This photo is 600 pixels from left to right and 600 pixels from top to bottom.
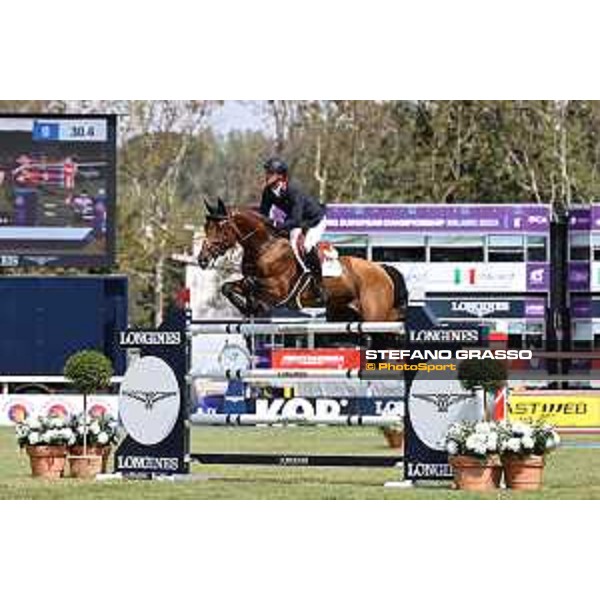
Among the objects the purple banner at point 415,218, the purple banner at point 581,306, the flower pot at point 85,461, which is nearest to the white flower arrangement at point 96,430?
the flower pot at point 85,461

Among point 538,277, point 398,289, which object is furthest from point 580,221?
point 398,289

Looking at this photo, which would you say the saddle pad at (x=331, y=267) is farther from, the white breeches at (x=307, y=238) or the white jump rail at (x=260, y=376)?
the white jump rail at (x=260, y=376)

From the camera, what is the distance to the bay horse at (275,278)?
13266 millimetres

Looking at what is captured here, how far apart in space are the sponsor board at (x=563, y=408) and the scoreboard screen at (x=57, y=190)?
5940 mm

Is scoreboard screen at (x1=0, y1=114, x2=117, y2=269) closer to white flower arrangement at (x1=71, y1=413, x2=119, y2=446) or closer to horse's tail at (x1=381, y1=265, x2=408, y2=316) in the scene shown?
horse's tail at (x1=381, y1=265, x2=408, y2=316)

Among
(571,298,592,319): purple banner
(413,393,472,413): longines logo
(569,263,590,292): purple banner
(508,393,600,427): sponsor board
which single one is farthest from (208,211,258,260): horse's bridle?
(571,298,592,319): purple banner

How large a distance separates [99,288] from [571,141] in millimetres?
14831

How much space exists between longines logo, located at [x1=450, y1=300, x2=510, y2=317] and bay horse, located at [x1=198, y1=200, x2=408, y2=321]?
11244mm

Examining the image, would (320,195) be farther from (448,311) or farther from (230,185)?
(448,311)

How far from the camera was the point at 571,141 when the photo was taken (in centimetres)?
3684

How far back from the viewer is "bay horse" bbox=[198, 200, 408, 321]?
13.3m

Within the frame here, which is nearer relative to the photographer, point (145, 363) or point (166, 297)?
point (145, 363)

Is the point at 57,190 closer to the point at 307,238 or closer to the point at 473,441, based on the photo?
the point at 307,238

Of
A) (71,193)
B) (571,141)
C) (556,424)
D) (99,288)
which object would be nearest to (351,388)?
(556,424)
